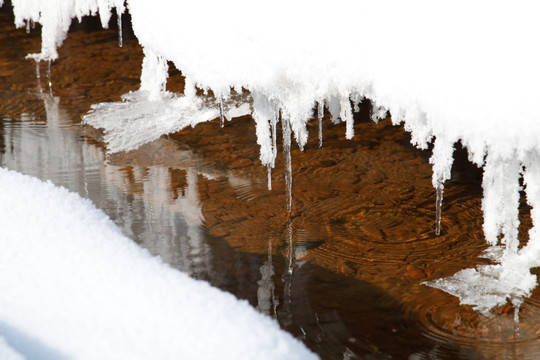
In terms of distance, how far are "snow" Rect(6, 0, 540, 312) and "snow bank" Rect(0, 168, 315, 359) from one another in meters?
1.11

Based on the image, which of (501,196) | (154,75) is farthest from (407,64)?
(154,75)

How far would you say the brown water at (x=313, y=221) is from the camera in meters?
2.99

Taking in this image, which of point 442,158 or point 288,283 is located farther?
point 288,283

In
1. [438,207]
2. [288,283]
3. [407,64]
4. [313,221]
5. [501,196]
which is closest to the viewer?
[407,64]

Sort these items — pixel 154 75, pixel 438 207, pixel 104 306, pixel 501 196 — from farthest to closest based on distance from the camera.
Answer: pixel 154 75 → pixel 438 207 → pixel 501 196 → pixel 104 306

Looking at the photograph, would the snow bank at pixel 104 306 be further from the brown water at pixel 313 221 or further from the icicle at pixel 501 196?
the icicle at pixel 501 196

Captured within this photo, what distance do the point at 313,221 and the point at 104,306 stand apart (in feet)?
7.65

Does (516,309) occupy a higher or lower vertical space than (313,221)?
lower

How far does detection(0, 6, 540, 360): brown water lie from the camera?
2.99 m

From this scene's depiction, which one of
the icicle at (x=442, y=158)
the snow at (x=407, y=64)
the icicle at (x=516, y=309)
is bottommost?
the icicle at (x=516, y=309)

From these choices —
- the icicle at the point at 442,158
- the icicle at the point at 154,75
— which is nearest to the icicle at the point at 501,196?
the icicle at the point at 442,158

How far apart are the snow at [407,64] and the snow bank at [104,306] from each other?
1112 mm

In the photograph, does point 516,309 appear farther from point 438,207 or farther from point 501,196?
point 438,207

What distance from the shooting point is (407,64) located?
2.58m
